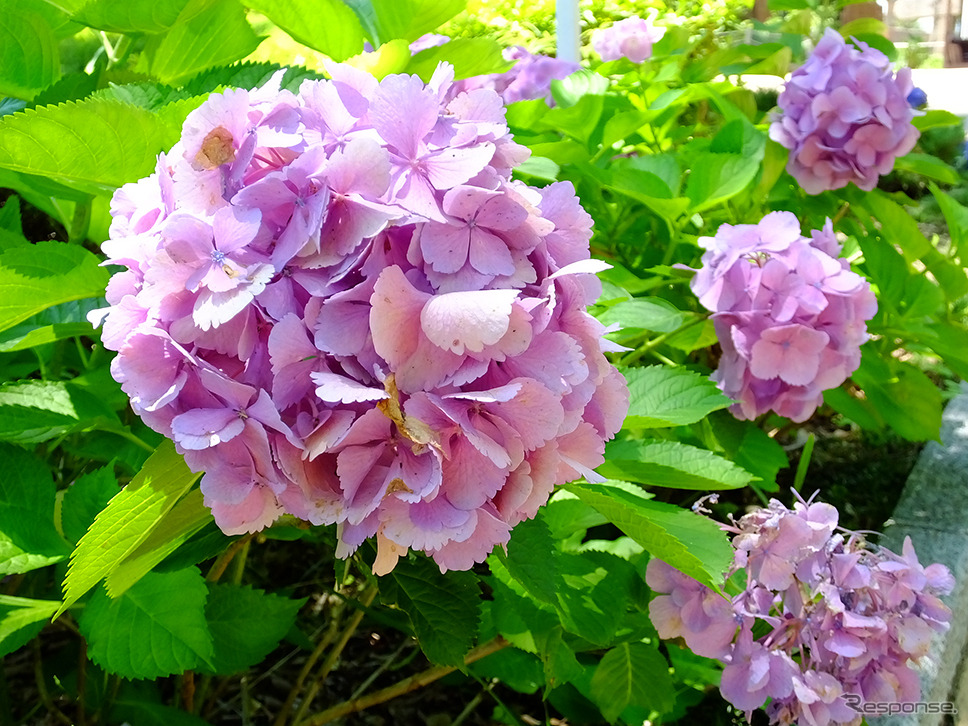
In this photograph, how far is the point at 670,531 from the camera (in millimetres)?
832

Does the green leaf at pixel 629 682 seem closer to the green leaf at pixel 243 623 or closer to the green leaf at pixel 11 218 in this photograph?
the green leaf at pixel 243 623

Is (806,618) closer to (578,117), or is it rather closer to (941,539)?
(578,117)

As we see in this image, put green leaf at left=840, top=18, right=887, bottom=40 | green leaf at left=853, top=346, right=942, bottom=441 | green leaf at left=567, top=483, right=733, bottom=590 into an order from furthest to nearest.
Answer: green leaf at left=840, top=18, right=887, bottom=40
green leaf at left=853, top=346, right=942, bottom=441
green leaf at left=567, top=483, right=733, bottom=590

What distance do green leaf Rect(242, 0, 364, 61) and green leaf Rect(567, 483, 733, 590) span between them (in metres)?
0.50

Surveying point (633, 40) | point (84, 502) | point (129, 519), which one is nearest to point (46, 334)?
point (84, 502)

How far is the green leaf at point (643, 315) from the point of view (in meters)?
1.04

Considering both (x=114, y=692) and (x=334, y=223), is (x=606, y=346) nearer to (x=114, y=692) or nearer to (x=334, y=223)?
(x=334, y=223)

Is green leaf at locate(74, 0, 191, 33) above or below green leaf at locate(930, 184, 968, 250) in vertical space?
above

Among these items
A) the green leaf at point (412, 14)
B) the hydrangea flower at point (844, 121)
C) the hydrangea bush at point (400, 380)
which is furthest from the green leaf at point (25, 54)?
the hydrangea flower at point (844, 121)

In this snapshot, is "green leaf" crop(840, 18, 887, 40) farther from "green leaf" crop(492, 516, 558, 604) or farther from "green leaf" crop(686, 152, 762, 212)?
"green leaf" crop(492, 516, 558, 604)

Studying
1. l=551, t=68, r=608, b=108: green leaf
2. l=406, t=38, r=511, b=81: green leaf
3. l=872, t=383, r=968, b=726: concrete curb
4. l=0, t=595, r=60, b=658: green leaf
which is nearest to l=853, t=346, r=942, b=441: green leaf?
l=872, t=383, r=968, b=726: concrete curb

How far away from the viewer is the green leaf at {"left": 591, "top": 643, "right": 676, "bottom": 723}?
3.66ft

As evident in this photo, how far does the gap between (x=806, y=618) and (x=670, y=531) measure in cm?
33

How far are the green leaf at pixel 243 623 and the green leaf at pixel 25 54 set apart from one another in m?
0.58
